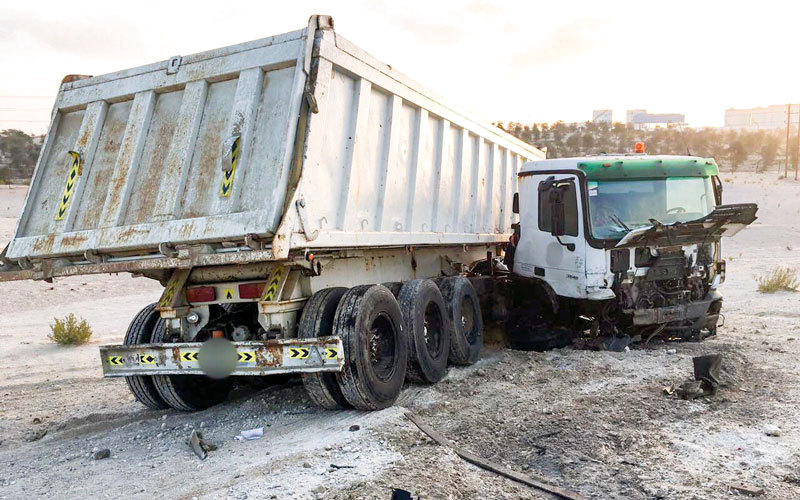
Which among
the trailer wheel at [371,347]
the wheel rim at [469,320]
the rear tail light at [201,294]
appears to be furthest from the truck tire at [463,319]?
the rear tail light at [201,294]

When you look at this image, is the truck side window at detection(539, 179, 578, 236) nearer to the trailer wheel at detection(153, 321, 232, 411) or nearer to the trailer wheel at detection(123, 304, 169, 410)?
the trailer wheel at detection(153, 321, 232, 411)

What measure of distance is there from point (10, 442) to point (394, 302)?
3.50 m

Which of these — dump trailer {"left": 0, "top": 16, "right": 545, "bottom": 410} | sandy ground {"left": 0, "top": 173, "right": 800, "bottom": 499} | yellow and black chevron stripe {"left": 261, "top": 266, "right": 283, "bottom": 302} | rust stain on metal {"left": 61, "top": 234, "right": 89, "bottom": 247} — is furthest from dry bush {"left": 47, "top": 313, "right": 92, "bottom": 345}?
yellow and black chevron stripe {"left": 261, "top": 266, "right": 283, "bottom": 302}

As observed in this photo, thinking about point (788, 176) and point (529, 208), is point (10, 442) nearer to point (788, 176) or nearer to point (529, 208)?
point (529, 208)

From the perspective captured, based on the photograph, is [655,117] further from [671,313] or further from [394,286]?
[394,286]

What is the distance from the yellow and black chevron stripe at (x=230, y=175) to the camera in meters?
5.40

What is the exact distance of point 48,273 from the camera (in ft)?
19.8

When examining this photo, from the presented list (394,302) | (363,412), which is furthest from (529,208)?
(363,412)

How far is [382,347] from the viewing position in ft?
20.9

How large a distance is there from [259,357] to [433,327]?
266 cm

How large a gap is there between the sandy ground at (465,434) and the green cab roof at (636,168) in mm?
2106

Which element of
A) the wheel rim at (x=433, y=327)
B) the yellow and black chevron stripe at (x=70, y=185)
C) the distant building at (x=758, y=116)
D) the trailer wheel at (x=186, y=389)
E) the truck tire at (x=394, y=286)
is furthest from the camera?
the distant building at (x=758, y=116)

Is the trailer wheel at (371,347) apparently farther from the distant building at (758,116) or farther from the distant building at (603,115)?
the distant building at (758,116)

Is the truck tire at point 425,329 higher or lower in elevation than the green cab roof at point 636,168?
lower
